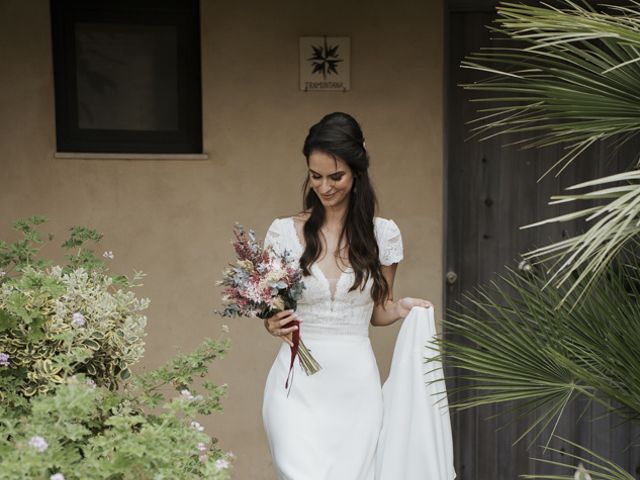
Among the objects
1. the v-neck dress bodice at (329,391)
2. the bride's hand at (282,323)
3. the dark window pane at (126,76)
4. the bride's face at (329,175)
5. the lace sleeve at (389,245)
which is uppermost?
the dark window pane at (126,76)

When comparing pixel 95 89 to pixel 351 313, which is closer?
pixel 351 313

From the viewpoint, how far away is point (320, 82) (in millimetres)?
4383

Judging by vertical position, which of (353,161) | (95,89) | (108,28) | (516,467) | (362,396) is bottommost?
(516,467)

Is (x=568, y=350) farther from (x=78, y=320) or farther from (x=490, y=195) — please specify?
(x=490, y=195)

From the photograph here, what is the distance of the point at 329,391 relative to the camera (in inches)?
126

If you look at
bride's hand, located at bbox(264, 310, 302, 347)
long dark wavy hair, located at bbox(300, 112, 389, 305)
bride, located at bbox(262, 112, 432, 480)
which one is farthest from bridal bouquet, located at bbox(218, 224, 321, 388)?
long dark wavy hair, located at bbox(300, 112, 389, 305)

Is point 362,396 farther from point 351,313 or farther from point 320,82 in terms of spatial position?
point 320,82

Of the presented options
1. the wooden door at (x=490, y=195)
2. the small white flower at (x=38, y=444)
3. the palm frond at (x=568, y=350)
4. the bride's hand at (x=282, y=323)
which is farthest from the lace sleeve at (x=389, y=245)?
the small white flower at (x=38, y=444)

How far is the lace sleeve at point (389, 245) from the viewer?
3377mm

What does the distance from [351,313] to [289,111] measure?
1.50 metres

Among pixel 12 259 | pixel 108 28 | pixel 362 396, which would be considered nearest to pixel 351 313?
pixel 362 396

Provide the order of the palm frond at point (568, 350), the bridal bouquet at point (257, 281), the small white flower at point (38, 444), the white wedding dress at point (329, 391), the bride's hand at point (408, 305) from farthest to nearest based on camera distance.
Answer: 1. the bride's hand at point (408, 305)
2. the white wedding dress at point (329, 391)
3. the bridal bouquet at point (257, 281)
4. the palm frond at point (568, 350)
5. the small white flower at point (38, 444)

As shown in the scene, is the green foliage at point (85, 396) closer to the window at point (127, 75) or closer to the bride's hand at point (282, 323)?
the bride's hand at point (282, 323)

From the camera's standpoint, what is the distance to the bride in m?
3.12
